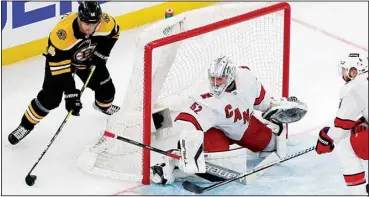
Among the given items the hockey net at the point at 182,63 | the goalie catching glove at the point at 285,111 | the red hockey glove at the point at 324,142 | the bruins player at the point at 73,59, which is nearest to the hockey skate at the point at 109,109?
the bruins player at the point at 73,59

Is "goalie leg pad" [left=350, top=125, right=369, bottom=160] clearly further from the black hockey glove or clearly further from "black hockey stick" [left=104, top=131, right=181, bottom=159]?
the black hockey glove

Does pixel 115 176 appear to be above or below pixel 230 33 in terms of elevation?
below

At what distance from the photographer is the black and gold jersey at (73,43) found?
600 cm

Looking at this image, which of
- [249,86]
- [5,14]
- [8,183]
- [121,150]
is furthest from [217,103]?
[5,14]

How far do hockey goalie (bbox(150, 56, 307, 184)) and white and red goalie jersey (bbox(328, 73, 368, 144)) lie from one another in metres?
0.56

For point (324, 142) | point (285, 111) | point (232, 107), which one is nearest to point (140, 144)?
point (232, 107)

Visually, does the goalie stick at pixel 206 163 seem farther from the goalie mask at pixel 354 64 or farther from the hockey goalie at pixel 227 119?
the goalie mask at pixel 354 64

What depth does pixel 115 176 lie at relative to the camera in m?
6.09

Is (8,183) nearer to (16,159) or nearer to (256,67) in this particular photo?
(16,159)

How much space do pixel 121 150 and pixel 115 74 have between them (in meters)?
0.93

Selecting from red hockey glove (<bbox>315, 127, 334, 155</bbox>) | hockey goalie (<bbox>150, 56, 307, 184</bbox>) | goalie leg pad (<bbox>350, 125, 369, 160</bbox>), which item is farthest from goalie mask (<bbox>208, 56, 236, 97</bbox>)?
goalie leg pad (<bbox>350, 125, 369, 160</bbox>)

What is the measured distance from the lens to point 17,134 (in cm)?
633

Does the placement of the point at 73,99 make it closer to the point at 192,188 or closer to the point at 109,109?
the point at 109,109

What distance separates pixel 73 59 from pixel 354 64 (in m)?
1.33
